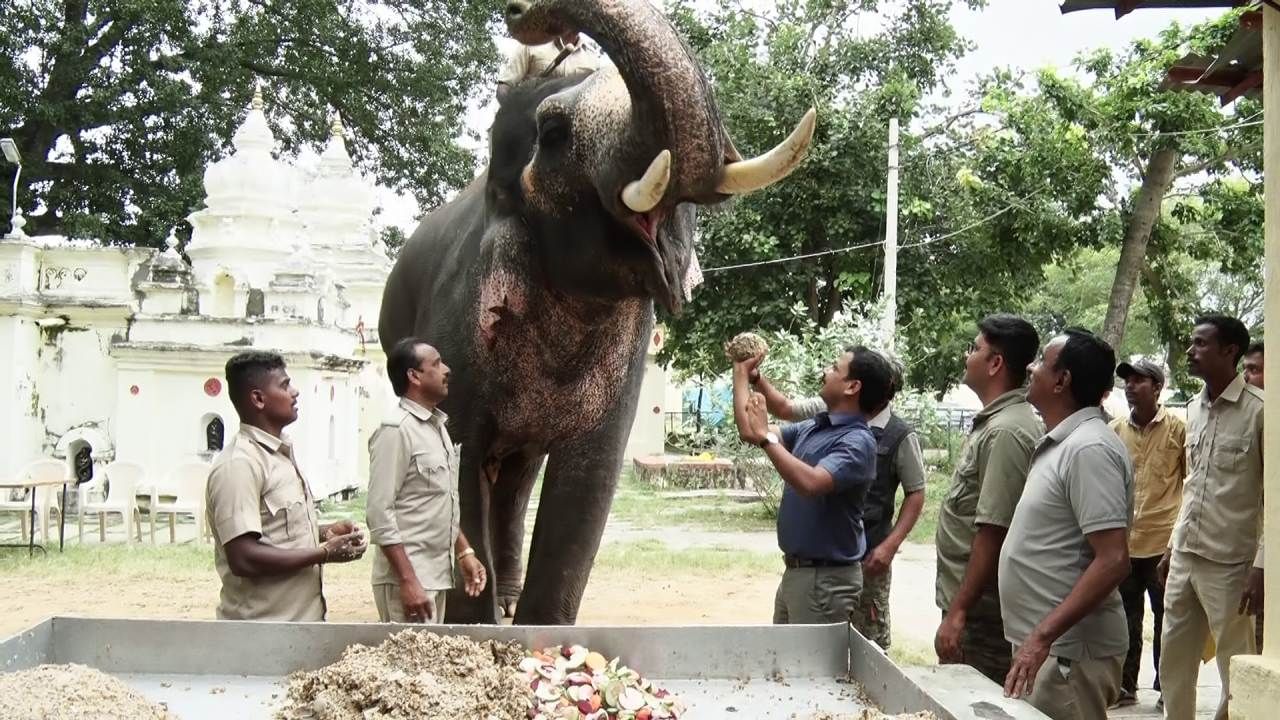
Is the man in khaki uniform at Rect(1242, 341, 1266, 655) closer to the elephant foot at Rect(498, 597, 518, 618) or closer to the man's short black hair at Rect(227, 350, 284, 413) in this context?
the elephant foot at Rect(498, 597, 518, 618)

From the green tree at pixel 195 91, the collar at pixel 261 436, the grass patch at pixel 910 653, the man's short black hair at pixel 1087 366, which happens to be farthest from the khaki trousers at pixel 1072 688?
the green tree at pixel 195 91

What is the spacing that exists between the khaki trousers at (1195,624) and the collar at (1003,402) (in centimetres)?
104

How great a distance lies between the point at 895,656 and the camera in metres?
6.57

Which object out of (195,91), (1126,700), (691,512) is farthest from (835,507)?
(195,91)

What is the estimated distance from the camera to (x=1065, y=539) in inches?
122

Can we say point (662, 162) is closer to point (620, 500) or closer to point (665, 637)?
point (665, 637)

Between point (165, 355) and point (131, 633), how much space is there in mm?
10192

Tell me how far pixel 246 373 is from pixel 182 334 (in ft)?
31.6

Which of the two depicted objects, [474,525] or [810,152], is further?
[810,152]

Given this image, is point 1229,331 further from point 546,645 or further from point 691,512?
point 691,512

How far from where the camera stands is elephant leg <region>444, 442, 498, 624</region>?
4188 millimetres

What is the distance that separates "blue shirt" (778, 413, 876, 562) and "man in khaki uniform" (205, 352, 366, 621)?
Result: 53.6 inches

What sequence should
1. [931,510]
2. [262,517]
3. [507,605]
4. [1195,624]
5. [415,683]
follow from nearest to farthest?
[415,683]
[262,517]
[1195,624]
[507,605]
[931,510]

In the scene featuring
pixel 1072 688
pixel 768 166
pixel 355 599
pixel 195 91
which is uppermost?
pixel 195 91
